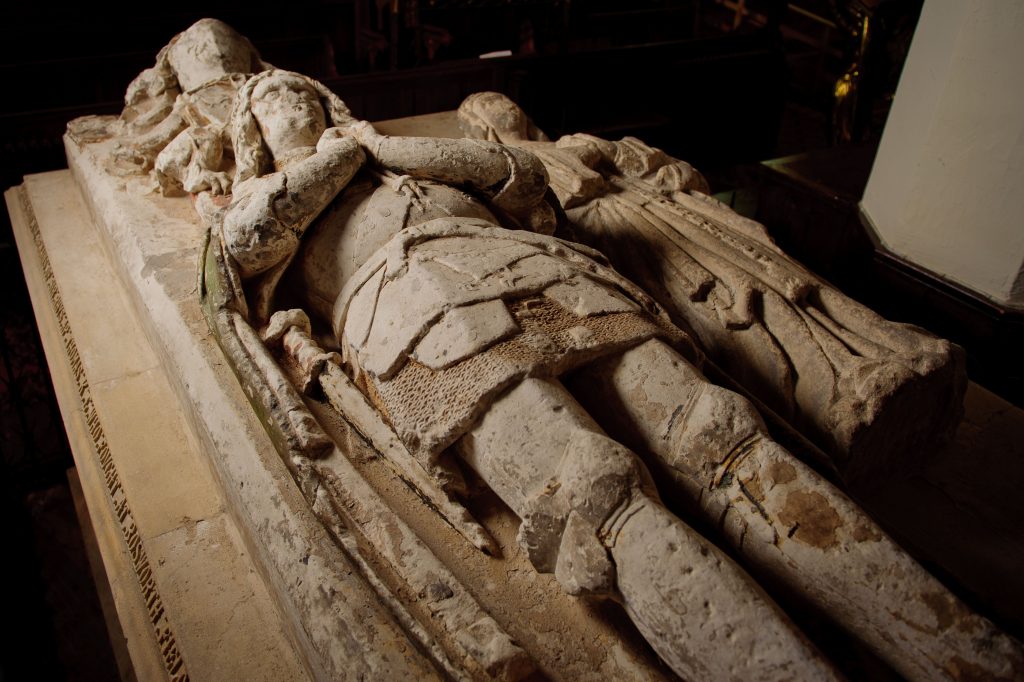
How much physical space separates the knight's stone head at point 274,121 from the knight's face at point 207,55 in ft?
2.48

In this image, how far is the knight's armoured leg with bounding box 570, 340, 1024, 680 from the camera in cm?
154

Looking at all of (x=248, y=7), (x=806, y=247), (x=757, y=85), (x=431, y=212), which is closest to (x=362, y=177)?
(x=431, y=212)

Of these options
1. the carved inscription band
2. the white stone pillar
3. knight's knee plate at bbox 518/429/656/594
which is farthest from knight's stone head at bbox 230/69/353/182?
the white stone pillar

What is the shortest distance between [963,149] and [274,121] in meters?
2.91

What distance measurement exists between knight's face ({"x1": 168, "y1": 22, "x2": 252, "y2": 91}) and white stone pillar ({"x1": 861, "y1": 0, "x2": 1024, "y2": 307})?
3349mm

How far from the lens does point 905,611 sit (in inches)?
61.6

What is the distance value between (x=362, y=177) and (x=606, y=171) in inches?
48.7

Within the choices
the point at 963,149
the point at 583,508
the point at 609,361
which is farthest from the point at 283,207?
the point at 963,149

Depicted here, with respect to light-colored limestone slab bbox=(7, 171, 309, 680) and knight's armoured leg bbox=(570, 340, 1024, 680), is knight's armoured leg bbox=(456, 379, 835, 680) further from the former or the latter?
light-colored limestone slab bbox=(7, 171, 309, 680)

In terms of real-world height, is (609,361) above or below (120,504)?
above

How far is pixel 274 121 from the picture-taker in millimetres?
3080

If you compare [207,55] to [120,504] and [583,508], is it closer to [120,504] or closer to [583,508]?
[120,504]

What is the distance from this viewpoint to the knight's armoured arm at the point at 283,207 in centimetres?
253

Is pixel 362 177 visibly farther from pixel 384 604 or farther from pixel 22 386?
pixel 22 386
